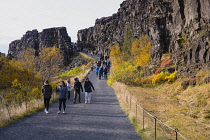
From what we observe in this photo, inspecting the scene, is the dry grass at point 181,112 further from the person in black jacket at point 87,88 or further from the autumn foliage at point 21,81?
the autumn foliage at point 21,81

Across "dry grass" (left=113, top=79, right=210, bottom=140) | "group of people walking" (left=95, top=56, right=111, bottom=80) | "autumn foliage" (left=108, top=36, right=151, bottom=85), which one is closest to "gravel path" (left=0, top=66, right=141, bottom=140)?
"dry grass" (left=113, top=79, right=210, bottom=140)

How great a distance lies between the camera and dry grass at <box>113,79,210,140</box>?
34.0 ft

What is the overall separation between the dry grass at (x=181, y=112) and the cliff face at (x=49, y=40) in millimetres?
77738

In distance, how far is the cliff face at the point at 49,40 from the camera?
335ft

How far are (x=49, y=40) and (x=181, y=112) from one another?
329 feet

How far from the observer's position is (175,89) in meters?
26.0

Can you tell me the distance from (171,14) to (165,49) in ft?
26.4

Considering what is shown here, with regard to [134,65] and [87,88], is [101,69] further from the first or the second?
[87,88]

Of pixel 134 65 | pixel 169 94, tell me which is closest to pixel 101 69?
pixel 134 65

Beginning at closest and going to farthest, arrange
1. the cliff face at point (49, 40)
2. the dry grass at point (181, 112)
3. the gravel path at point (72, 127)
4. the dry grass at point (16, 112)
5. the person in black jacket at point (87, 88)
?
the gravel path at point (72, 127) < the dry grass at point (16, 112) < the dry grass at point (181, 112) < the person in black jacket at point (87, 88) < the cliff face at point (49, 40)

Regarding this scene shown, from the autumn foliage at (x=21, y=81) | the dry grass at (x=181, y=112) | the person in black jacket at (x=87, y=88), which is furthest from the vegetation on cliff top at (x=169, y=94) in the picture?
the autumn foliage at (x=21, y=81)

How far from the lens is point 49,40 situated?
355 ft

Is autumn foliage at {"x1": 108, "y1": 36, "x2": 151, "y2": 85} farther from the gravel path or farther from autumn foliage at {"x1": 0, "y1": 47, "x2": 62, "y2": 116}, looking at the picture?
the gravel path

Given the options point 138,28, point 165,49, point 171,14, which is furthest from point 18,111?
point 138,28
